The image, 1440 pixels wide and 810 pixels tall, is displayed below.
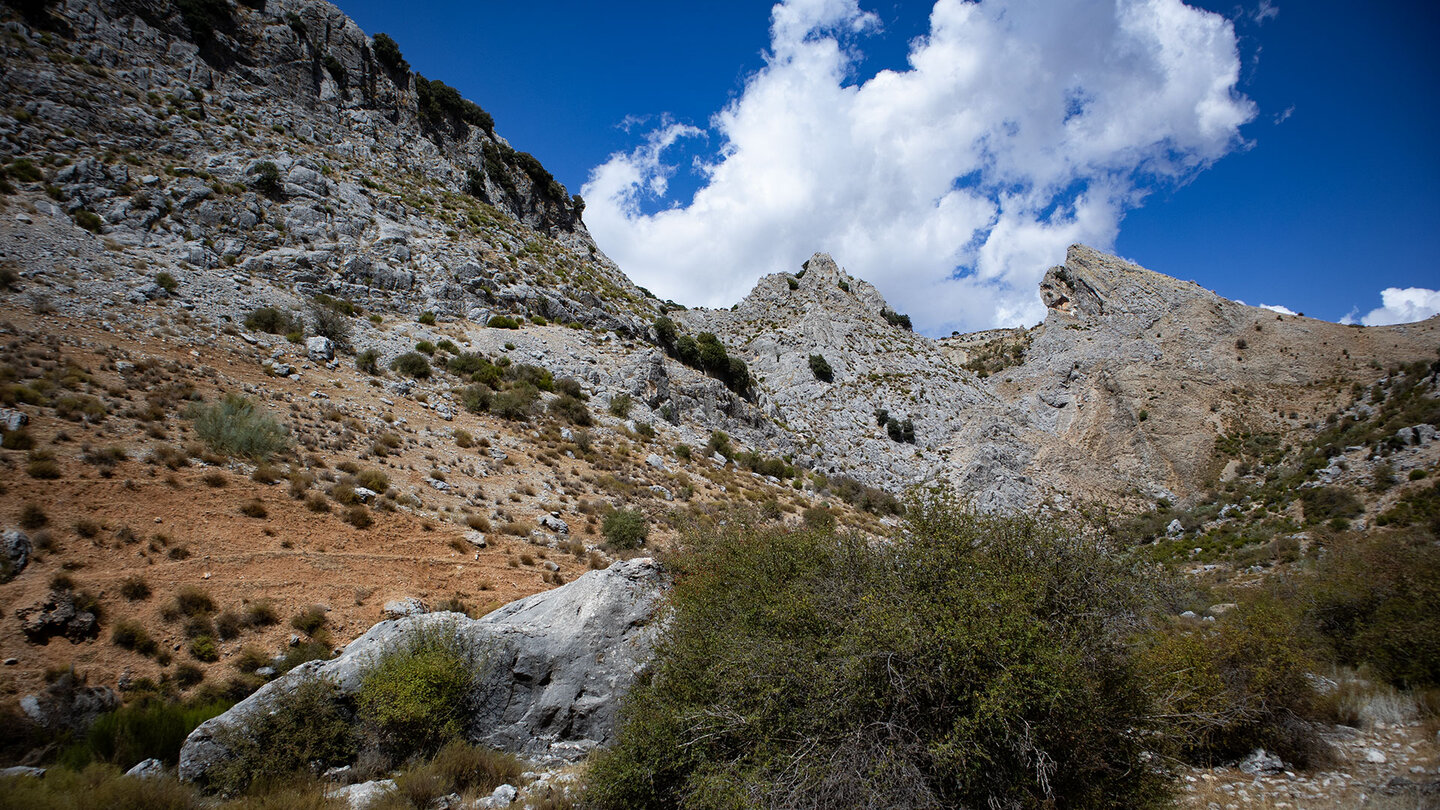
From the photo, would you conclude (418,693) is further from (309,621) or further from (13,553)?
(13,553)

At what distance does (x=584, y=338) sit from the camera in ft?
91.7

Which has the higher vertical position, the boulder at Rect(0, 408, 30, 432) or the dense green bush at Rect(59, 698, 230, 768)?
the boulder at Rect(0, 408, 30, 432)

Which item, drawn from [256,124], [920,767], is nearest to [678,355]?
[256,124]

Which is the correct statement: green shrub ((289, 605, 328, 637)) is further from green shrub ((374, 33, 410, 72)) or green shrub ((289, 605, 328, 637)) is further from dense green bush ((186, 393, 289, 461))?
green shrub ((374, 33, 410, 72))

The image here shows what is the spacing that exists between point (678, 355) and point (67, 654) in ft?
93.6

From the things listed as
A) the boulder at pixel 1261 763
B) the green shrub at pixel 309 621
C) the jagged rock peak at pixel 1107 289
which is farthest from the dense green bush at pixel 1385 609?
the jagged rock peak at pixel 1107 289

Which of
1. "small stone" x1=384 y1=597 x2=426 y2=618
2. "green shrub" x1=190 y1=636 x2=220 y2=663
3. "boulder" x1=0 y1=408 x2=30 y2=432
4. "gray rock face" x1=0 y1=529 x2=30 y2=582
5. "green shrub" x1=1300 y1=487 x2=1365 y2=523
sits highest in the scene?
"boulder" x1=0 y1=408 x2=30 y2=432

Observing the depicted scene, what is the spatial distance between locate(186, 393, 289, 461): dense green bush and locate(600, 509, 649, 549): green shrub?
337 inches

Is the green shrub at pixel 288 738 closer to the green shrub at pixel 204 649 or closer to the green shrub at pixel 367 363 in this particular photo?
the green shrub at pixel 204 649

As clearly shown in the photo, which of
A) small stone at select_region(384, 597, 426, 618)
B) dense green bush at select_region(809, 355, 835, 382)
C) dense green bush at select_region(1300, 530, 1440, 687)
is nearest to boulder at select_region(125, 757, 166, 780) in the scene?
small stone at select_region(384, 597, 426, 618)

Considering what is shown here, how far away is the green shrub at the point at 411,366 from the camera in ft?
63.3

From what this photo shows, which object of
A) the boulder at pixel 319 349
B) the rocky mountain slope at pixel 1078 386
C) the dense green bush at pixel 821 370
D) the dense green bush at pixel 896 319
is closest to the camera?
the boulder at pixel 319 349

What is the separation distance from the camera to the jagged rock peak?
38.3m

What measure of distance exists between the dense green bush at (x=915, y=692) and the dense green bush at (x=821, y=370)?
1273 inches
